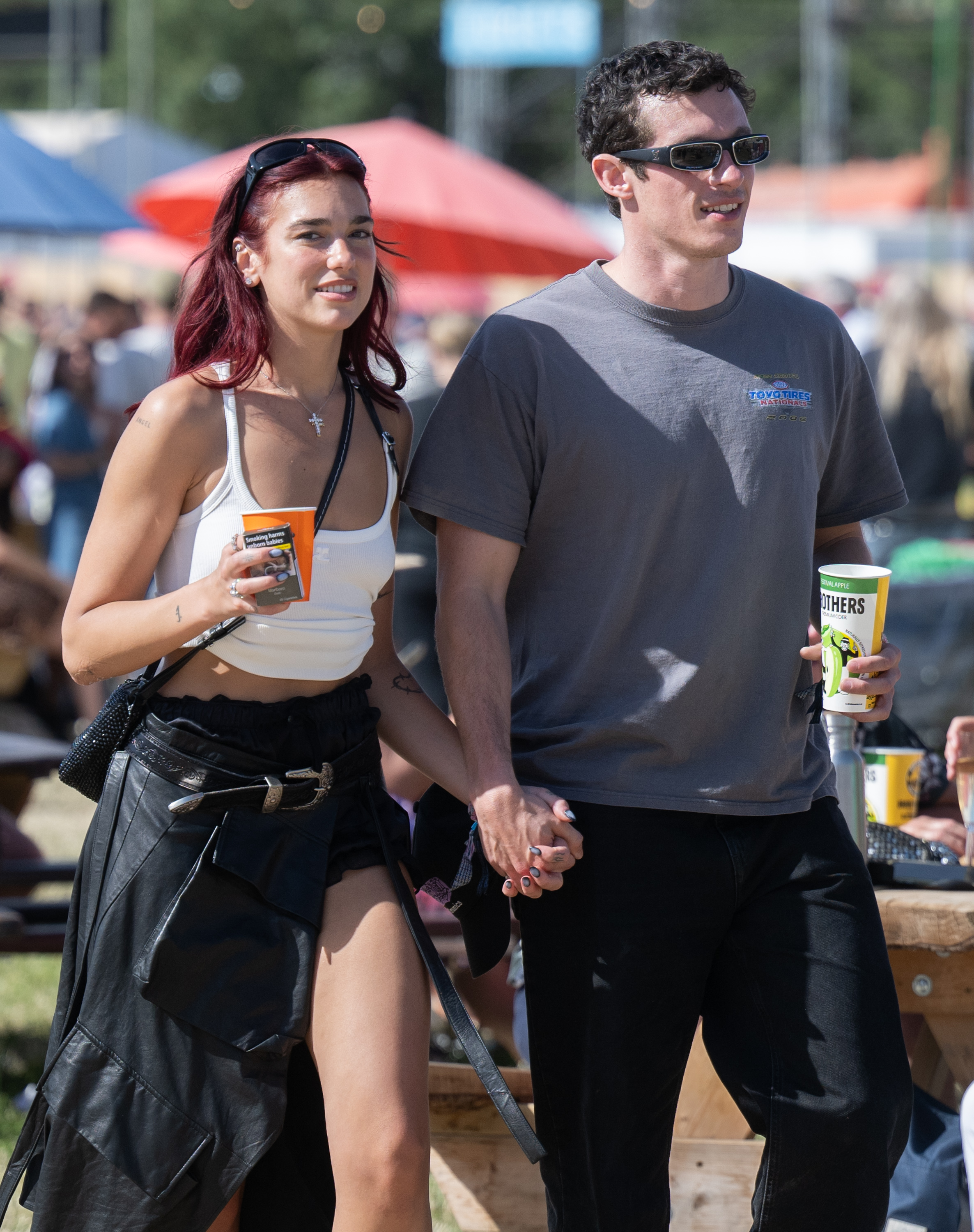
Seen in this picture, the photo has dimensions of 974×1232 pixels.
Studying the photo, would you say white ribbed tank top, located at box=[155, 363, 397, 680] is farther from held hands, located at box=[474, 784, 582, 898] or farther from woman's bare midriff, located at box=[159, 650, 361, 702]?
held hands, located at box=[474, 784, 582, 898]

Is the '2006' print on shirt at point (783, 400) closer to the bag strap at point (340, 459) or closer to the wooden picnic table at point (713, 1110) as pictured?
the bag strap at point (340, 459)

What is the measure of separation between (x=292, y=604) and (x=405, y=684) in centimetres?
38

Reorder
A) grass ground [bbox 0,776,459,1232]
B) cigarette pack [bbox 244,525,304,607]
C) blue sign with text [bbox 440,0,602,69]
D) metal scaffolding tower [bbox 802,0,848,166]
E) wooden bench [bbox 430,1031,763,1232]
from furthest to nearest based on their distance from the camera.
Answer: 1. metal scaffolding tower [bbox 802,0,848,166]
2. blue sign with text [bbox 440,0,602,69]
3. grass ground [bbox 0,776,459,1232]
4. wooden bench [bbox 430,1031,763,1232]
5. cigarette pack [bbox 244,525,304,607]

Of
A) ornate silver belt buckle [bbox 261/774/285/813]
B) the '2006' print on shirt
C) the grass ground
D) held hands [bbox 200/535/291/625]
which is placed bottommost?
the grass ground

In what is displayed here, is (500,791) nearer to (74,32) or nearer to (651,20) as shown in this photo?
(651,20)

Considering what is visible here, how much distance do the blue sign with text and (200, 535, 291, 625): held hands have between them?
86.3 ft

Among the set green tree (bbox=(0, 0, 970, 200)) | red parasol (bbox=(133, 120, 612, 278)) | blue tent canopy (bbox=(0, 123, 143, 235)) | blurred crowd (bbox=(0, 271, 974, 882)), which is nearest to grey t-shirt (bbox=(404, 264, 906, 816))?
blurred crowd (bbox=(0, 271, 974, 882))

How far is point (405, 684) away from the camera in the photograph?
284cm

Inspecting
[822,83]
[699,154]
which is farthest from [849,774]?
[822,83]

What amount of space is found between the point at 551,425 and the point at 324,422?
1.33 feet

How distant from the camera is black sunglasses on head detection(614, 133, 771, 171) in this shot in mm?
2643

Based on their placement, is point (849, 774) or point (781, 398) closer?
point (781, 398)

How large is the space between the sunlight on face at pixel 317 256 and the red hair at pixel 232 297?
25 mm

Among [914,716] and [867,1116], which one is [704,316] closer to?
[867,1116]
